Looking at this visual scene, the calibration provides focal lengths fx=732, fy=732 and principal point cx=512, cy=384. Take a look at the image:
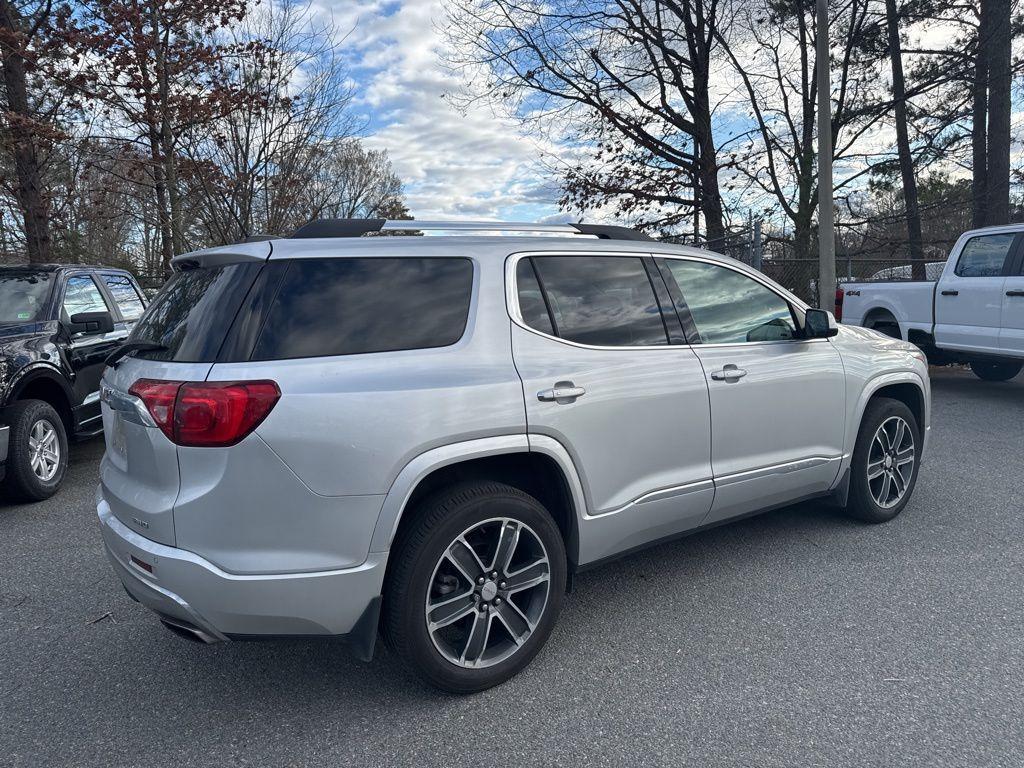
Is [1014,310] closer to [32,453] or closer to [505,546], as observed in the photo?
[505,546]

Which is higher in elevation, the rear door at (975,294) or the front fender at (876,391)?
the rear door at (975,294)

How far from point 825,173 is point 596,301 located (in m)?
10.4

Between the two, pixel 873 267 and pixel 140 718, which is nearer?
pixel 140 718

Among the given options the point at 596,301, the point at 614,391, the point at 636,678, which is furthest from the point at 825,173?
the point at 636,678

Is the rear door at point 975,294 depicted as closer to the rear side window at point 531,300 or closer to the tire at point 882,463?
the tire at point 882,463

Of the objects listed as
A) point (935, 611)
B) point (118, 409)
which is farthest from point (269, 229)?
point (935, 611)

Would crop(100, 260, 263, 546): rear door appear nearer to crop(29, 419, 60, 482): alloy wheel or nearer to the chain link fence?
crop(29, 419, 60, 482): alloy wheel

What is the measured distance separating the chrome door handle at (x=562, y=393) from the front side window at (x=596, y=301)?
235 mm

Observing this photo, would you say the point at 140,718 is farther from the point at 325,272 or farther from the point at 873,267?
the point at 873,267

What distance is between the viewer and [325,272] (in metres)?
2.69

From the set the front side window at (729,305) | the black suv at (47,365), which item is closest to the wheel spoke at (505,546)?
the front side window at (729,305)

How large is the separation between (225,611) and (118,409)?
929 mm

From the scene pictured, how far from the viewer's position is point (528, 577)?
2984 millimetres

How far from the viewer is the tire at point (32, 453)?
523 centimetres
